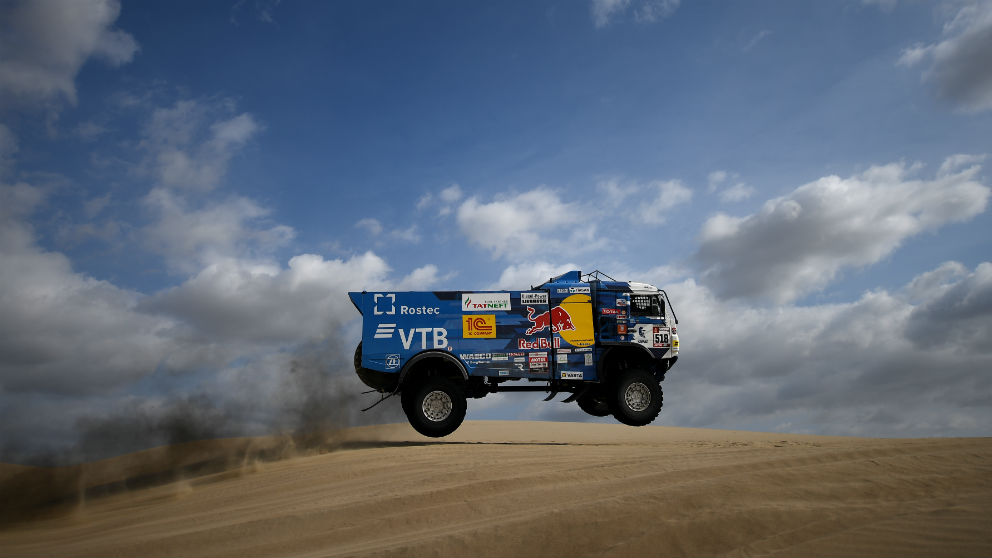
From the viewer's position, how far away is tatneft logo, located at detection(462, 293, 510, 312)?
44.4 ft

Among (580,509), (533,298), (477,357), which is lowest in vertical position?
(580,509)

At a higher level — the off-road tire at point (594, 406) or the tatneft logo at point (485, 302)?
the tatneft logo at point (485, 302)

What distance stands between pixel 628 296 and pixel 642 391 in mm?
2443

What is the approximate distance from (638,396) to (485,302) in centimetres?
456

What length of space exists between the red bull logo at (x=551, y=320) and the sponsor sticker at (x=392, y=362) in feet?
10.4

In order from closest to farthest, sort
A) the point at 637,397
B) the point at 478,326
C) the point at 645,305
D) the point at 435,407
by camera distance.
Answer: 1. the point at 435,407
2. the point at 478,326
3. the point at 637,397
4. the point at 645,305

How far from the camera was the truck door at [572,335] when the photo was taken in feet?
45.1

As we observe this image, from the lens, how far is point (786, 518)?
495 centimetres

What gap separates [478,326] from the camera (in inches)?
530

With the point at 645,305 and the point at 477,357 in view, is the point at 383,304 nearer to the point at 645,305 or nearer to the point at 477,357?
the point at 477,357

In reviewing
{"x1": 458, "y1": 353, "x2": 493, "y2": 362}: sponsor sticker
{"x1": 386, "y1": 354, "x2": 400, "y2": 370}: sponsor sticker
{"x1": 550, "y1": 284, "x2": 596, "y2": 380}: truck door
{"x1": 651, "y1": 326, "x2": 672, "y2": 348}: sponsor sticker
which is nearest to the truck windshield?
{"x1": 651, "y1": 326, "x2": 672, "y2": 348}: sponsor sticker

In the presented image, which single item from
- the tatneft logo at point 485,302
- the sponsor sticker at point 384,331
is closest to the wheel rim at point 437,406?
the sponsor sticker at point 384,331

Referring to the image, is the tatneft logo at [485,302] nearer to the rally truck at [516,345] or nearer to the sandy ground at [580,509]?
the rally truck at [516,345]

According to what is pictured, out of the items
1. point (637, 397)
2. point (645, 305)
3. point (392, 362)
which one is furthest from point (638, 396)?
point (392, 362)
